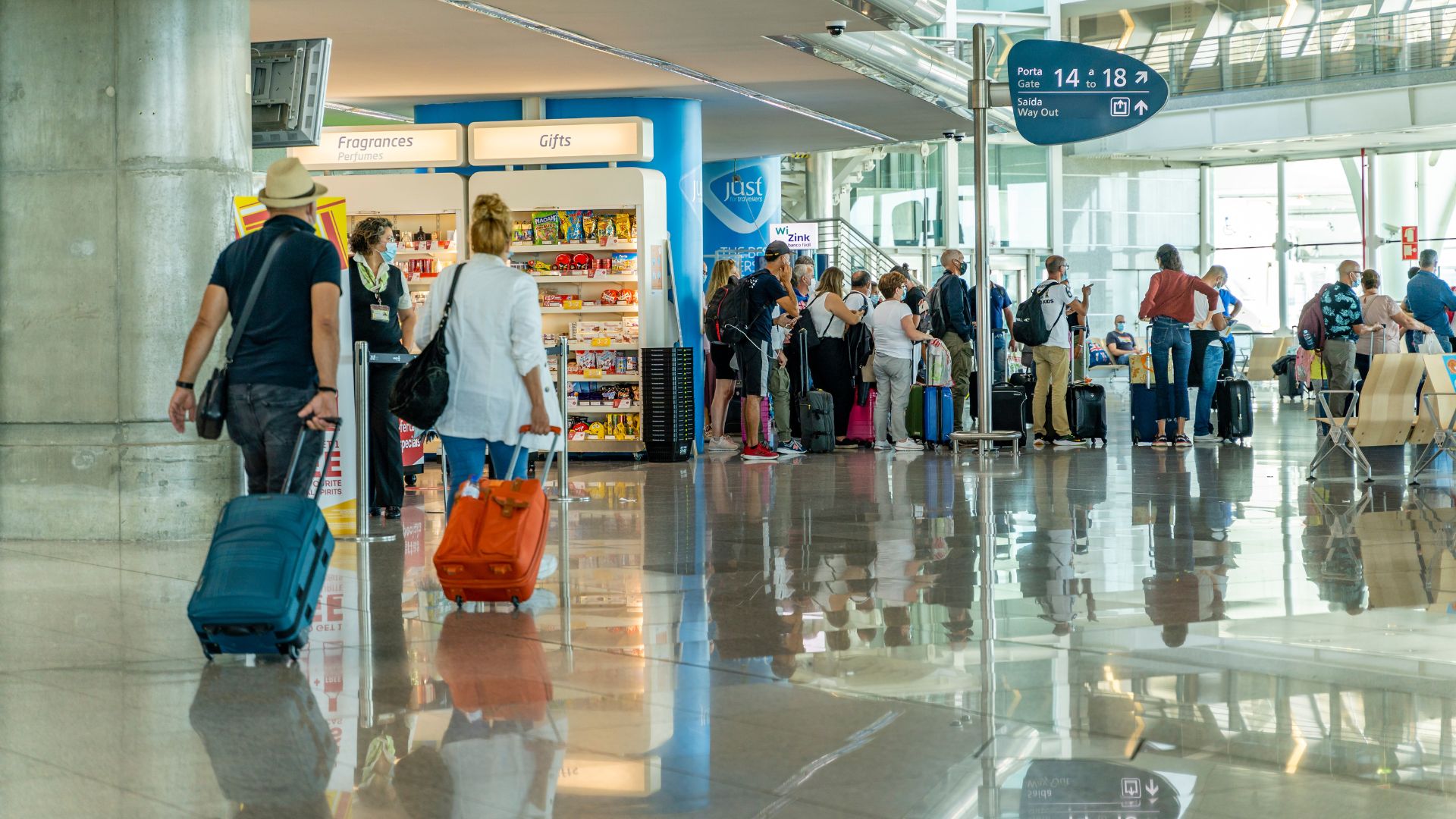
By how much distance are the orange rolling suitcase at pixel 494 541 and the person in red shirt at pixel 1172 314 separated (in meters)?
8.63

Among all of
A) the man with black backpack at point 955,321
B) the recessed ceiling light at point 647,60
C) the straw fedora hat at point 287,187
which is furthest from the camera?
the man with black backpack at point 955,321

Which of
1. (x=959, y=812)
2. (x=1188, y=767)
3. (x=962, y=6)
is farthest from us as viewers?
(x=962, y=6)

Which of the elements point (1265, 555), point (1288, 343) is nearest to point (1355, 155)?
point (1288, 343)

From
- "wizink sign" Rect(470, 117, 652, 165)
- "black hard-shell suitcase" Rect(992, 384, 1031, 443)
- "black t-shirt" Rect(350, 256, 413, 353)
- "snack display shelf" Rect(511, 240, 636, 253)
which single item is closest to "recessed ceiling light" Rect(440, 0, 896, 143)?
"wizink sign" Rect(470, 117, 652, 165)

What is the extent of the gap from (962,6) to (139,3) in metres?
22.4

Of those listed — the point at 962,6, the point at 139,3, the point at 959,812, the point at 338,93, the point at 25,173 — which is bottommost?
the point at 959,812

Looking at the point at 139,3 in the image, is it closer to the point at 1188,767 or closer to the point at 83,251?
the point at 83,251

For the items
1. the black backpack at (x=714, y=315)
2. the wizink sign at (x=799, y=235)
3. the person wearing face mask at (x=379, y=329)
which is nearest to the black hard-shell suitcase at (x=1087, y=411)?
the black backpack at (x=714, y=315)

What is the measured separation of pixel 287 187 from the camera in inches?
182

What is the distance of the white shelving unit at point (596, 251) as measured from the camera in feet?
39.2

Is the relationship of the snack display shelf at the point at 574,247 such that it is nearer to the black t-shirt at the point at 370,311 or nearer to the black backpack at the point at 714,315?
the black backpack at the point at 714,315

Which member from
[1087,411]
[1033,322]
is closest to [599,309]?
[1033,322]

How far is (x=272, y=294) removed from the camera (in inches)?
177

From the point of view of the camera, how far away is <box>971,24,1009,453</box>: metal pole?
38.3ft
